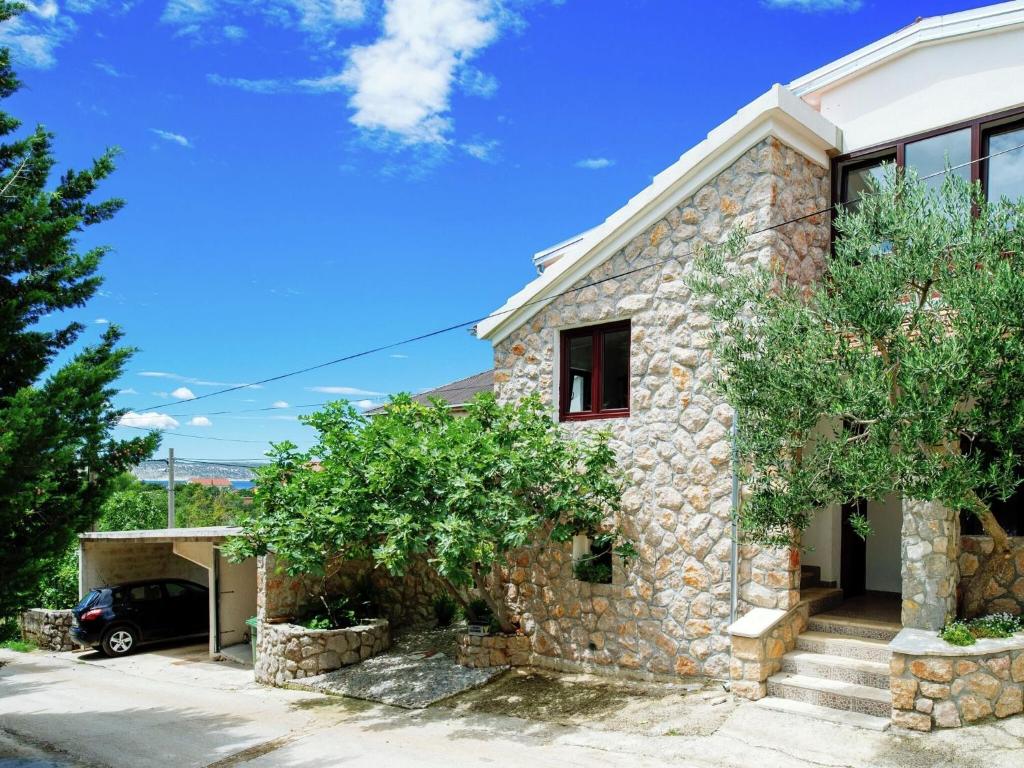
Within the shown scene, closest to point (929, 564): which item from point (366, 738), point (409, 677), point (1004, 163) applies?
point (1004, 163)

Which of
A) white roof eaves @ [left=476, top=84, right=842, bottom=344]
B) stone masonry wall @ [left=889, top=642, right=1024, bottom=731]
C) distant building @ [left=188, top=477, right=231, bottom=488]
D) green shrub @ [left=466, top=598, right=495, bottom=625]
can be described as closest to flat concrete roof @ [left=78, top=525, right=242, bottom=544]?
green shrub @ [left=466, top=598, right=495, bottom=625]

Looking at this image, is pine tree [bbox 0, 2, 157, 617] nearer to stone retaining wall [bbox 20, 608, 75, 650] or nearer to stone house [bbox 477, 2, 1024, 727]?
stone house [bbox 477, 2, 1024, 727]

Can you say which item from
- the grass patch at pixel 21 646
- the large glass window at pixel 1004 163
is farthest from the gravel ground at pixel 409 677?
the grass patch at pixel 21 646

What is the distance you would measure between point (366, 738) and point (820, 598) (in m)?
5.68

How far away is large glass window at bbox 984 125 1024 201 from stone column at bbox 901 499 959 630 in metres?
3.68

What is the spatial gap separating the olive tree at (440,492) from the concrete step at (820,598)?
2246mm

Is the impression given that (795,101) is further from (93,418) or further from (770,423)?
(93,418)

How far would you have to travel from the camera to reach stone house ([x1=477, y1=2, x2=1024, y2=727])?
27.7 feet

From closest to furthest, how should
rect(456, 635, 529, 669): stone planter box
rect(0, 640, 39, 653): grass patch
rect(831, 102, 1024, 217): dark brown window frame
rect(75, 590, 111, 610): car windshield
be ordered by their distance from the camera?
rect(831, 102, 1024, 217): dark brown window frame → rect(456, 635, 529, 669): stone planter box → rect(75, 590, 111, 610): car windshield → rect(0, 640, 39, 653): grass patch

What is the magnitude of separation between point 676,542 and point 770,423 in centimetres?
278

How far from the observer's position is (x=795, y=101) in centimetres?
937

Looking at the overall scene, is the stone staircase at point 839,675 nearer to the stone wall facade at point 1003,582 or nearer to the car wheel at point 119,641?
the stone wall facade at point 1003,582

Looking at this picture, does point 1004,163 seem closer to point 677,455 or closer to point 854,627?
point 677,455

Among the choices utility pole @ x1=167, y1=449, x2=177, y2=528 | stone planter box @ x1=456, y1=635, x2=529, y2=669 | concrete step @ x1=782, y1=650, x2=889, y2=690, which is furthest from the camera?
utility pole @ x1=167, y1=449, x2=177, y2=528
